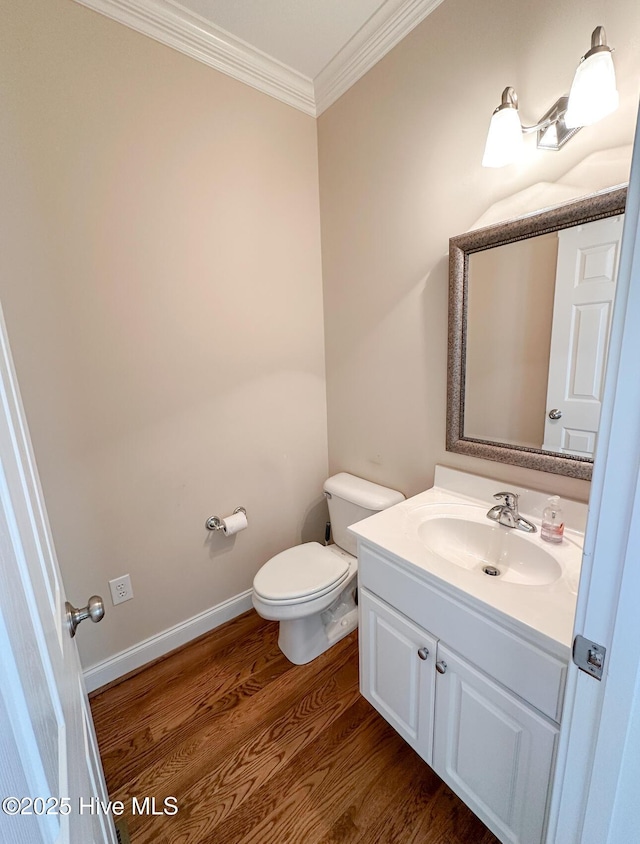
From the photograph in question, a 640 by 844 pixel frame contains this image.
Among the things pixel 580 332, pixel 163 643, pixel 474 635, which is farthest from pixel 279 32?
pixel 163 643

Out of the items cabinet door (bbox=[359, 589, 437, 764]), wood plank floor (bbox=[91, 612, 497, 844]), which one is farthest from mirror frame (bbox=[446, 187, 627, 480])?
wood plank floor (bbox=[91, 612, 497, 844])

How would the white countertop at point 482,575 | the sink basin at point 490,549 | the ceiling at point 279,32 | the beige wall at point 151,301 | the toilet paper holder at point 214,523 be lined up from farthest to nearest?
the toilet paper holder at point 214,523 < the ceiling at point 279,32 < the beige wall at point 151,301 < the sink basin at point 490,549 < the white countertop at point 482,575

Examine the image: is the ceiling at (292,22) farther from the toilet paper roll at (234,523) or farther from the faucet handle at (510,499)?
the toilet paper roll at (234,523)

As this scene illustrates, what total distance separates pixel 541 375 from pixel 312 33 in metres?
1.64

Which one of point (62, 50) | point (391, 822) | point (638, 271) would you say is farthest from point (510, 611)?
point (62, 50)

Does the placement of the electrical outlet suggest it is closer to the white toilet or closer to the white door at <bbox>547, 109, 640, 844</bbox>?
the white toilet

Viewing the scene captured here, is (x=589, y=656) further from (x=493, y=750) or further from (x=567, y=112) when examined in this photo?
(x=567, y=112)

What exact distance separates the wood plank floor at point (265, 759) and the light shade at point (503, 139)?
78.6 inches

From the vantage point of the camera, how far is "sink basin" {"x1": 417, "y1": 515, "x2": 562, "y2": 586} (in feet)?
3.52

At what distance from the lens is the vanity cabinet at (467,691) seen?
2.64 feet

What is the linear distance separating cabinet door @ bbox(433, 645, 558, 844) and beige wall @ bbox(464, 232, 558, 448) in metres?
0.75

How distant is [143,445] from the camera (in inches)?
58.9

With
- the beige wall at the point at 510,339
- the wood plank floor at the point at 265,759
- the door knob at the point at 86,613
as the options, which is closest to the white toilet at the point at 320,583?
the wood plank floor at the point at 265,759

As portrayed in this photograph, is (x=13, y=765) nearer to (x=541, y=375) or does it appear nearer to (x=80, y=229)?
(x=541, y=375)
